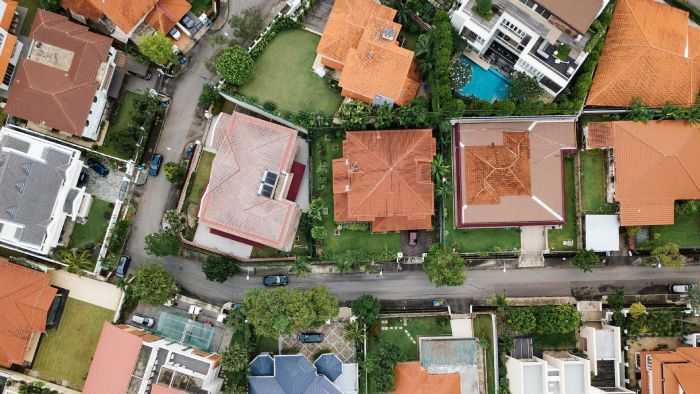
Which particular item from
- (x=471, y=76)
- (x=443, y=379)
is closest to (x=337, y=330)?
(x=443, y=379)

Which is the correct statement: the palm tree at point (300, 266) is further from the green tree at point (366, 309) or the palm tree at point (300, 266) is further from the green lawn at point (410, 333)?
the green lawn at point (410, 333)

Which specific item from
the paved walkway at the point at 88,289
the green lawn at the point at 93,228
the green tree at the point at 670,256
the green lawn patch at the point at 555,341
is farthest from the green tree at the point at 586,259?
the green lawn at the point at 93,228

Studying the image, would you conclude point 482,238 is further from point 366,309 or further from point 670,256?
point 670,256

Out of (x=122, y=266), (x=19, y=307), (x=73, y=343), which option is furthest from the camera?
(x=73, y=343)

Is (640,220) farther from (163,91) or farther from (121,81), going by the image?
(121,81)

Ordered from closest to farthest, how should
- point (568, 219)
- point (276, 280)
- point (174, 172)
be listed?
point (174, 172) < point (568, 219) < point (276, 280)

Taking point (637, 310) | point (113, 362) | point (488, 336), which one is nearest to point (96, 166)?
point (113, 362)

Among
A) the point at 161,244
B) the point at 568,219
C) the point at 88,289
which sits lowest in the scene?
the point at 88,289

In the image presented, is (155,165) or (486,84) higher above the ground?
(486,84)
